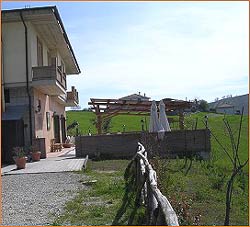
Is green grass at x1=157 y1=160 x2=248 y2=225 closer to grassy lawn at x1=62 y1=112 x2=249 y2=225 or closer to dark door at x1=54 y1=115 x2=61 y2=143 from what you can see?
grassy lawn at x1=62 y1=112 x2=249 y2=225

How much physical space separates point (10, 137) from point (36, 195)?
10.1 meters

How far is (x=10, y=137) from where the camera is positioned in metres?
19.5

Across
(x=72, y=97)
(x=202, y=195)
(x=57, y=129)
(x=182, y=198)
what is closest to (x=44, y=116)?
(x=57, y=129)

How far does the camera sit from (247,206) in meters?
8.82

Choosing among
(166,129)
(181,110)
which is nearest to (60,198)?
(166,129)

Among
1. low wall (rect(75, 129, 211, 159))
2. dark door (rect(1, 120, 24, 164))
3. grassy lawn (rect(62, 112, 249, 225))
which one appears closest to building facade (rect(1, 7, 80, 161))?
dark door (rect(1, 120, 24, 164))

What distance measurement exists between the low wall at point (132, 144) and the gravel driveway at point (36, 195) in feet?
18.2

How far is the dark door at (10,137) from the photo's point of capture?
63.9 feet

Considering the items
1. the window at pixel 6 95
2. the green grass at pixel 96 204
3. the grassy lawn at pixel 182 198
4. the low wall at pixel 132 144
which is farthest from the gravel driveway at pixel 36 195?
the window at pixel 6 95

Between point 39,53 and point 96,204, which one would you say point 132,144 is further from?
point 96,204

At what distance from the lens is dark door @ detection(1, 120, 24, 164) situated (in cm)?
1947

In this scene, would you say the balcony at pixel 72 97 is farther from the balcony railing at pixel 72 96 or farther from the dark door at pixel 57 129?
the dark door at pixel 57 129

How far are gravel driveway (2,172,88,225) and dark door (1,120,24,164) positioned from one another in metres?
5.39

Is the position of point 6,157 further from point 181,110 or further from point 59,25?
point 181,110
